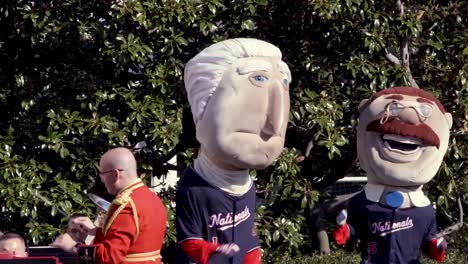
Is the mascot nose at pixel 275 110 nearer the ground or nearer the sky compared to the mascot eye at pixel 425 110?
nearer the sky

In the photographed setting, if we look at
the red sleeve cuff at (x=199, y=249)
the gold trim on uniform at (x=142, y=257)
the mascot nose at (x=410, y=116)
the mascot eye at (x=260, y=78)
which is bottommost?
the red sleeve cuff at (x=199, y=249)

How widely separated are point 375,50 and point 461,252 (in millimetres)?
2494

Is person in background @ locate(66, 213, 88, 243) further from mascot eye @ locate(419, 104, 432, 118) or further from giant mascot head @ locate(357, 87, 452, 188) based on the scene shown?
mascot eye @ locate(419, 104, 432, 118)

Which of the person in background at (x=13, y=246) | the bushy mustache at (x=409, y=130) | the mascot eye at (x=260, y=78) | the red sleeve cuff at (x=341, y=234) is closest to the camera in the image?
the person in background at (x=13, y=246)

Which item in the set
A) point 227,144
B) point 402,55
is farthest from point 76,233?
point 402,55

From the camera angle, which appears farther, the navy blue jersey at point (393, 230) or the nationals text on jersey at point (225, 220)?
the navy blue jersey at point (393, 230)

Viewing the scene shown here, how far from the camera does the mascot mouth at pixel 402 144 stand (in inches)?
309

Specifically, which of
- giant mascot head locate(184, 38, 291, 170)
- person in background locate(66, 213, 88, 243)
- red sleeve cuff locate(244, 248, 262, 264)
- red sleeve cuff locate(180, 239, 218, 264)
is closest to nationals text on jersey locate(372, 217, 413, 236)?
red sleeve cuff locate(244, 248, 262, 264)

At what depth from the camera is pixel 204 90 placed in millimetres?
7258

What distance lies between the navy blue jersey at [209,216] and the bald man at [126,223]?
0.22 meters

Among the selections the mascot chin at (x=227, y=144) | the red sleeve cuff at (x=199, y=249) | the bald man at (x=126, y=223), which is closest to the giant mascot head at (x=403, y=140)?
the mascot chin at (x=227, y=144)

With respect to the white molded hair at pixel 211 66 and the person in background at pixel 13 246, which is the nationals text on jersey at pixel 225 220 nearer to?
the white molded hair at pixel 211 66

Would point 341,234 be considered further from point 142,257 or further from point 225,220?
point 142,257

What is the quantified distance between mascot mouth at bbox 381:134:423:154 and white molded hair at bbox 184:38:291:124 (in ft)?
3.71
